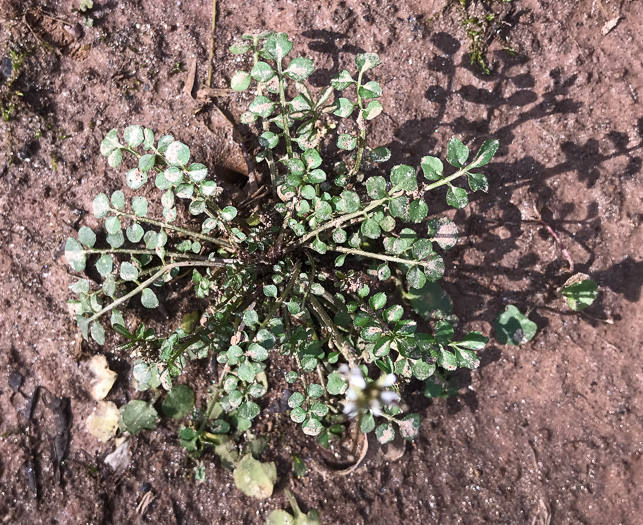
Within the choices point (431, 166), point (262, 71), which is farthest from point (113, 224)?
point (431, 166)

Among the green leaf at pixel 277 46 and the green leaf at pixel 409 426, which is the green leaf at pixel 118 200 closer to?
the green leaf at pixel 277 46

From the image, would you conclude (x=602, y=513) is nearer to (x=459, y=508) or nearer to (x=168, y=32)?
(x=459, y=508)

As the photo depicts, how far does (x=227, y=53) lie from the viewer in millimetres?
2273

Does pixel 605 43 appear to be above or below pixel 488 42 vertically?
above

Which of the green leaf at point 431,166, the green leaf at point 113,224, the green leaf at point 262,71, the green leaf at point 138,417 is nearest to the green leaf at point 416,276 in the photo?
the green leaf at point 431,166

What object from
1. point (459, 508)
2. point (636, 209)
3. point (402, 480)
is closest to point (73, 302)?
point (402, 480)

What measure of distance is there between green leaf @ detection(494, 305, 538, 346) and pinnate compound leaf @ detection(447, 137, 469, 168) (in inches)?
36.5

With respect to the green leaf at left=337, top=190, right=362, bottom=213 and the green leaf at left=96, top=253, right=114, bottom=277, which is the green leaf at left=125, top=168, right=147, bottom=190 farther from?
the green leaf at left=337, top=190, right=362, bottom=213

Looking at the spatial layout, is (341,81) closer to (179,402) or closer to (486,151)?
(486,151)

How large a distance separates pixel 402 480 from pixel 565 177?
1493 millimetres

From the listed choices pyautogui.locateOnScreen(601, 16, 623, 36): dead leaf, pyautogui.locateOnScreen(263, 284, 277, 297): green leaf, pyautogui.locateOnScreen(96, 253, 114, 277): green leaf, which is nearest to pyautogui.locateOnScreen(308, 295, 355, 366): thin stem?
pyautogui.locateOnScreen(263, 284, 277, 297): green leaf

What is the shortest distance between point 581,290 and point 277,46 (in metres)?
1.60

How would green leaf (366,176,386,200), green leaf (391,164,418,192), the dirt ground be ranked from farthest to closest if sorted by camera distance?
the dirt ground, green leaf (366,176,386,200), green leaf (391,164,418,192)

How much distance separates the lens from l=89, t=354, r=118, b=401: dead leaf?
2.28 m
